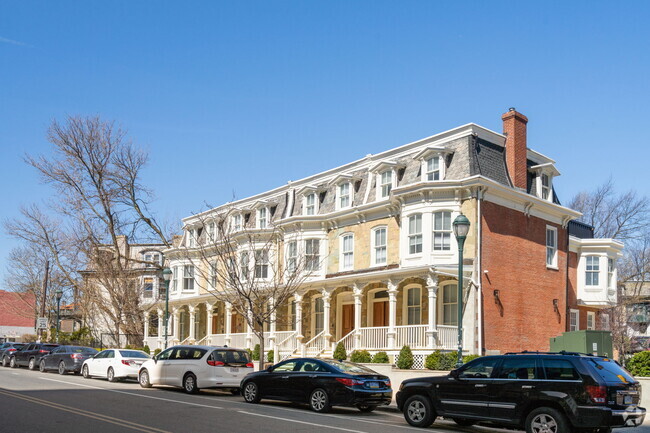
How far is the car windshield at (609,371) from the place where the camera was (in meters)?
12.3

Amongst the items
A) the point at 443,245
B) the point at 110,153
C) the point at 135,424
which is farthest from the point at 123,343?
the point at 135,424

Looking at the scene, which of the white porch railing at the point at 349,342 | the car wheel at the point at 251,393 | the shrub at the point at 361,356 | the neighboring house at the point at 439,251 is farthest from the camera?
the white porch railing at the point at 349,342

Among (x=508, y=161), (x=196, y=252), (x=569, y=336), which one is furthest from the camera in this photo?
(x=196, y=252)

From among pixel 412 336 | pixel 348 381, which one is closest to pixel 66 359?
pixel 412 336

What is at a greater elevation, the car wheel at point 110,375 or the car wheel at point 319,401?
the car wheel at point 319,401

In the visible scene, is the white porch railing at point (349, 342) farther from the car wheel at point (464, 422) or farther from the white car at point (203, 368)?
the car wheel at point (464, 422)

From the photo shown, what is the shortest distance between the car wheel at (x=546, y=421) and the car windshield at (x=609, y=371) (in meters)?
1.05

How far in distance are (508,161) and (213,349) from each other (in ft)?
51.3

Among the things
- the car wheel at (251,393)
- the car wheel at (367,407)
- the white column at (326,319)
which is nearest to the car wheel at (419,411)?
the car wheel at (367,407)

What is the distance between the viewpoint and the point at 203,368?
20.8 meters

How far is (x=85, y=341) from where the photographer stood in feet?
167

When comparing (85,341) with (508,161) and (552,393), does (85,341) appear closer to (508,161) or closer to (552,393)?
(508,161)

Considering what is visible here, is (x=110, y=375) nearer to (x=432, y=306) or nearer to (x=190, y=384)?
(x=190, y=384)

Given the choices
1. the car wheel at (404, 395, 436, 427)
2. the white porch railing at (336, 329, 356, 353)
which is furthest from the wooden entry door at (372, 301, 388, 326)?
the car wheel at (404, 395, 436, 427)
